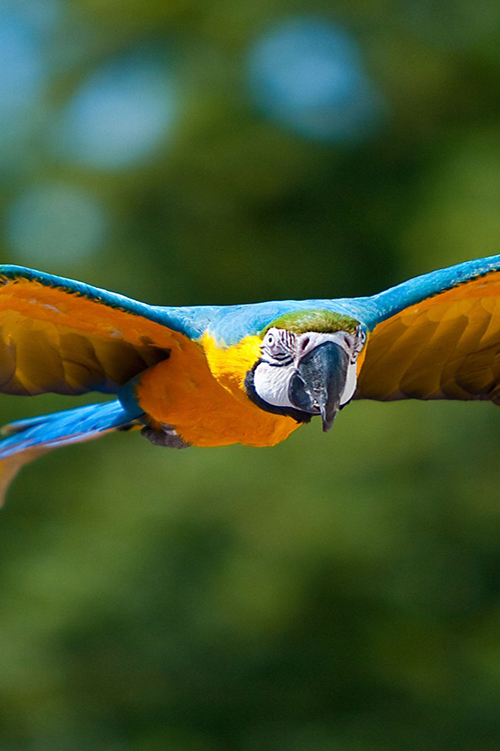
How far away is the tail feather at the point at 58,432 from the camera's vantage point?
326cm

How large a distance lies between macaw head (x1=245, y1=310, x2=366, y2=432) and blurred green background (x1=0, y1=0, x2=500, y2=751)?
475 centimetres

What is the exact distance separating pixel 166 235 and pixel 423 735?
3.95 meters

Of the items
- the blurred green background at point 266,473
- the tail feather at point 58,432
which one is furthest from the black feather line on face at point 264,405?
the blurred green background at point 266,473

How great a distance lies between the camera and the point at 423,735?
7969 millimetres

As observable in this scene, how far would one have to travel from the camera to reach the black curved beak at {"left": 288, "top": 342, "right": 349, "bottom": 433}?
2.49 m

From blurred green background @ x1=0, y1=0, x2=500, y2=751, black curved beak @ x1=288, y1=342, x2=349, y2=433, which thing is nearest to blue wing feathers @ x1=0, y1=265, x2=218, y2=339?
black curved beak @ x1=288, y1=342, x2=349, y2=433

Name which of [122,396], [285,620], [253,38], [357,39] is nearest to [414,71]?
[357,39]

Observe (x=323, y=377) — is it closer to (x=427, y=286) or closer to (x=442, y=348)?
(x=427, y=286)

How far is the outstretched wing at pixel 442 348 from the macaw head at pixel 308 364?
44 centimetres

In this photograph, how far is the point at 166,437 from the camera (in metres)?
3.16

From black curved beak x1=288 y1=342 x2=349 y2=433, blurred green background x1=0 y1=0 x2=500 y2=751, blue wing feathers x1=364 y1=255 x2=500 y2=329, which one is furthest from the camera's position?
blurred green background x1=0 y1=0 x2=500 y2=751

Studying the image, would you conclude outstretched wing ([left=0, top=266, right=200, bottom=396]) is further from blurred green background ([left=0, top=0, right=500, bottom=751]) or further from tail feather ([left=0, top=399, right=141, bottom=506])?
blurred green background ([left=0, top=0, right=500, bottom=751])

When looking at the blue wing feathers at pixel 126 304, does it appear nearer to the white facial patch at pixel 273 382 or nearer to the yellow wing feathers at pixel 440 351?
the white facial patch at pixel 273 382

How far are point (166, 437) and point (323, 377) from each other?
2.61 feet
